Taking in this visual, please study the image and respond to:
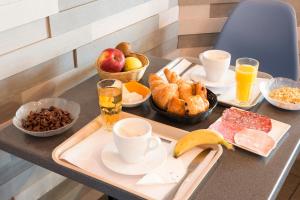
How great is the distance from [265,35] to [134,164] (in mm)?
1084

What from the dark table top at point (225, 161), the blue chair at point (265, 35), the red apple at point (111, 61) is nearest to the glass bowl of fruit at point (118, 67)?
the red apple at point (111, 61)

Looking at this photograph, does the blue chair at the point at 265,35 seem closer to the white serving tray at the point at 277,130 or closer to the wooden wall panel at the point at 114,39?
the wooden wall panel at the point at 114,39

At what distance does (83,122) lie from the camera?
111 centimetres

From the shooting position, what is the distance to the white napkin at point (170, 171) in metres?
0.88

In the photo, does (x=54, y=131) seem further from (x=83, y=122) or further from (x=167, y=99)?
(x=167, y=99)

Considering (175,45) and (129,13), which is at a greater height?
(129,13)

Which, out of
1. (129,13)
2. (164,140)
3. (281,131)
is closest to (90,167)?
(164,140)

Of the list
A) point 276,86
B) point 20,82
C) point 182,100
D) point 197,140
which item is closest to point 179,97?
point 182,100

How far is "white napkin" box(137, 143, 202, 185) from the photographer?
88cm

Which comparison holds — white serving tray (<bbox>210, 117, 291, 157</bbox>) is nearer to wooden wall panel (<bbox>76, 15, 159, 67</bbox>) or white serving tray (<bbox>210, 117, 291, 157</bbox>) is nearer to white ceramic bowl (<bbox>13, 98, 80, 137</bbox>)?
white ceramic bowl (<bbox>13, 98, 80, 137</bbox>)

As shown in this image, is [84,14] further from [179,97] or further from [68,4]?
[179,97]

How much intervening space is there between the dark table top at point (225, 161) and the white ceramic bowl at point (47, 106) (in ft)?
0.07

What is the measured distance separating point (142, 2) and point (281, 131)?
2.85 ft

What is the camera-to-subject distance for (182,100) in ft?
3.58
